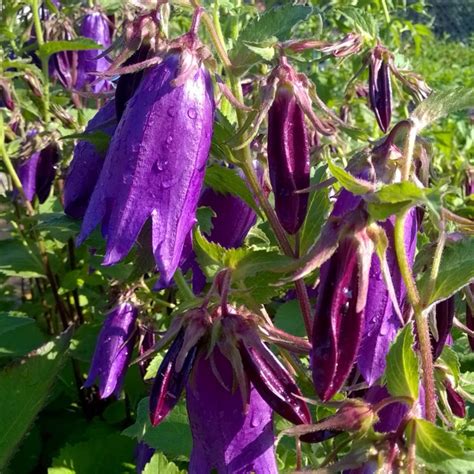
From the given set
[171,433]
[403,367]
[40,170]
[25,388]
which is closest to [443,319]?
Answer: [403,367]

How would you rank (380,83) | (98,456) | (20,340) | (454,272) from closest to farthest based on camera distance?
(454,272) < (380,83) < (98,456) < (20,340)

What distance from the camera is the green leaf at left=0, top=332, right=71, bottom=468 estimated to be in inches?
59.9

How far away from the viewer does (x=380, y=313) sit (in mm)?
872

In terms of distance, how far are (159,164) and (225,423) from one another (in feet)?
1.03

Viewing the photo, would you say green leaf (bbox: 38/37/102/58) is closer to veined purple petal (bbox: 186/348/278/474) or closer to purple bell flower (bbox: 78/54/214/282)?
purple bell flower (bbox: 78/54/214/282)

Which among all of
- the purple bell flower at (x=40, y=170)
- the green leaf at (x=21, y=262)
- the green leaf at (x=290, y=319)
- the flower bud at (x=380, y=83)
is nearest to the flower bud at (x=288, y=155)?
the green leaf at (x=290, y=319)

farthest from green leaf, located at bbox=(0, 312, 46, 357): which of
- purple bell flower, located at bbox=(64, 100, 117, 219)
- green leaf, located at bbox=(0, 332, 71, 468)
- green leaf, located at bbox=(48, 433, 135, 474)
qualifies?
purple bell flower, located at bbox=(64, 100, 117, 219)

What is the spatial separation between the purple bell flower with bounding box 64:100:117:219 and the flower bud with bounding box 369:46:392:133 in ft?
2.48

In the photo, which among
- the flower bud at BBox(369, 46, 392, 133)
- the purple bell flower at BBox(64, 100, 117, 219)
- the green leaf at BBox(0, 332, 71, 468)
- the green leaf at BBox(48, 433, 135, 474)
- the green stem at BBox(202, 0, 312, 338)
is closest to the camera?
the green stem at BBox(202, 0, 312, 338)

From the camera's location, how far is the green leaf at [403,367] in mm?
813

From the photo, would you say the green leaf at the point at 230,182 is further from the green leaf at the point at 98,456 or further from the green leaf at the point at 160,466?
the green leaf at the point at 98,456

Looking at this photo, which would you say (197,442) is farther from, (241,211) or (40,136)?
(40,136)

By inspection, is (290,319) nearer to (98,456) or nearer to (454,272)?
(454,272)

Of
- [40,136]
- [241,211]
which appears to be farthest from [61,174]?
[241,211]
